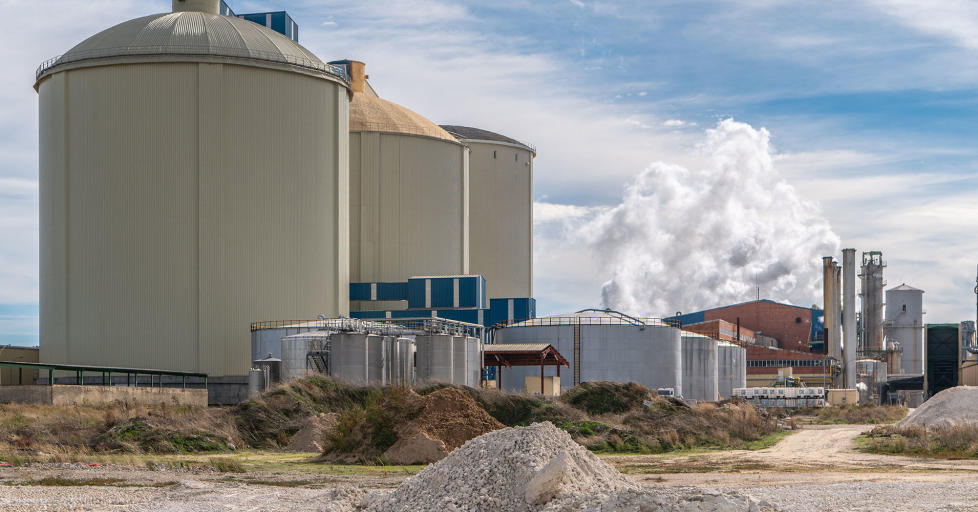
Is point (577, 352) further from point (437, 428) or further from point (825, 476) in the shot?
point (825, 476)

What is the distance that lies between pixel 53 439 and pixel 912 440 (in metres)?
25.2

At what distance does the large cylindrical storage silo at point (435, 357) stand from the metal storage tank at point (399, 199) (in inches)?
704

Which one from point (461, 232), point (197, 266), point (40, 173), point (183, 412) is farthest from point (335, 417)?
point (461, 232)

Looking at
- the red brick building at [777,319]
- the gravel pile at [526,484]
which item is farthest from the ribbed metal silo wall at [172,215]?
the red brick building at [777,319]

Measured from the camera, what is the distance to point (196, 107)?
2301 inches

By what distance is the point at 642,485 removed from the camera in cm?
1800

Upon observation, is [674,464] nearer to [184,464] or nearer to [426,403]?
[426,403]

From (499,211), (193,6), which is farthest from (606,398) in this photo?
(499,211)

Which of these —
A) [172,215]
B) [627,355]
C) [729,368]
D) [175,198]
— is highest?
[175,198]

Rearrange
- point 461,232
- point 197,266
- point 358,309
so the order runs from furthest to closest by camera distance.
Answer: point 461,232
point 358,309
point 197,266

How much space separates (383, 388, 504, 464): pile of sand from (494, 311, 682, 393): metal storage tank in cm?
3273

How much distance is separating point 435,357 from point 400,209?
22952 millimetres

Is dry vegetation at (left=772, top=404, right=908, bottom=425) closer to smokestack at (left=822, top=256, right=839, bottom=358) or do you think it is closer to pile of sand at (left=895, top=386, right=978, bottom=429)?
pile of sand at (left=895, top=386, right=978, bottom=429)

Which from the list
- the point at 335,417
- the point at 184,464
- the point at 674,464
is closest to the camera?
the point at 184,464
